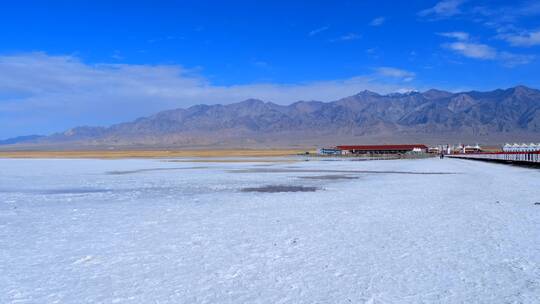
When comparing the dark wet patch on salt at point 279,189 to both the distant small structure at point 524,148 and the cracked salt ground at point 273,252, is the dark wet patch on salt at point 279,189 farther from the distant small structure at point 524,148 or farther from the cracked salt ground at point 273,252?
the distant small structure at point 524,148

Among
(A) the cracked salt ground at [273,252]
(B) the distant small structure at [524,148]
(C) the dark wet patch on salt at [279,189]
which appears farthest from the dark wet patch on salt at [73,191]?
(B) the distant small structure at [524,148]

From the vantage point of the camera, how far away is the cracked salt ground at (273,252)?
6051 millimetres

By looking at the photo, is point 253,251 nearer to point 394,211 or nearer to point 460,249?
point 460,249

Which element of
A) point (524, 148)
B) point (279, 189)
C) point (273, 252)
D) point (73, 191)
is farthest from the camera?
point (524, 148)

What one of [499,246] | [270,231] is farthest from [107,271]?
[499,246]

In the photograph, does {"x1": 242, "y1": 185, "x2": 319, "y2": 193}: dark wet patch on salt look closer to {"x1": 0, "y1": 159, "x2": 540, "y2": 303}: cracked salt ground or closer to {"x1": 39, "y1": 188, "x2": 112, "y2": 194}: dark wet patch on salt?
{"x1": 0, "y1": 159, "x2": 540, "y2": 303}: cracked salt ground

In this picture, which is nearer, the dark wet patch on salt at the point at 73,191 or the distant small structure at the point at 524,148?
the dark wet patch on salt at the point at 73,191

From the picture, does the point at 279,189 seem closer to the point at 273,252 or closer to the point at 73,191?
the point at 73,191

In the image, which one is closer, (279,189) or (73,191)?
(73,191)

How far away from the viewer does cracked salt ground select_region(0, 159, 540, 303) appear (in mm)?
6051

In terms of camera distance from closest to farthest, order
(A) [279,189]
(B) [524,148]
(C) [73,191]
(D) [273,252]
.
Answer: (D) [273,252]
(C) [73,191]
(A) [279,189]
(B) [524,148]

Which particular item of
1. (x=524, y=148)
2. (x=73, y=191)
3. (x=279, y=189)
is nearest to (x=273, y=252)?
(x=279, y=189)

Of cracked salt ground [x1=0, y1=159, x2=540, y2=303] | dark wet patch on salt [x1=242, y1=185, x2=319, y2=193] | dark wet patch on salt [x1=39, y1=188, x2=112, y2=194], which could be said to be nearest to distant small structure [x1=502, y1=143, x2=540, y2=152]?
dark wet patch on salt [x1=242, y1=185, x2=319, y2=193]

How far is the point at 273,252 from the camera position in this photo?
27.0ft
